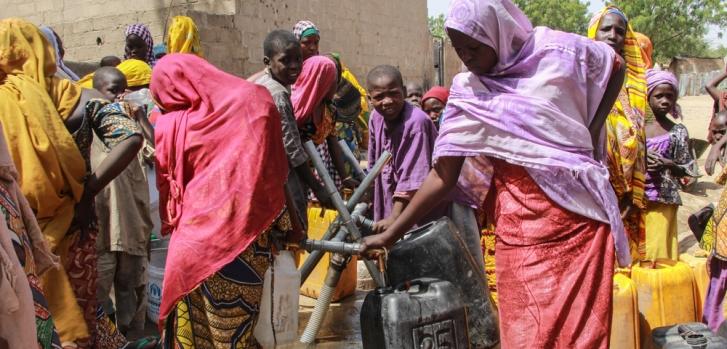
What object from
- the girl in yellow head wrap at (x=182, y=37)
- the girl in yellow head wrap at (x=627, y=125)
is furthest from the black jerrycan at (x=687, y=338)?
the girl in yellow head wrap at (x=182, y=37)

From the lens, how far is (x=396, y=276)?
11.8 feet

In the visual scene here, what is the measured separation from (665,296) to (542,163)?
189cm

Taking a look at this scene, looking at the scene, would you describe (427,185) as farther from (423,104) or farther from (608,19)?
(423,104)

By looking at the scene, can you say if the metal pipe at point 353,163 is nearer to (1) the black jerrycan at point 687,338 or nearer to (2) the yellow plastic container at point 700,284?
(2) the yellow plastic container at point 700,284

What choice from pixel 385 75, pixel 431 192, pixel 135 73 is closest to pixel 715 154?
pixel 385 75

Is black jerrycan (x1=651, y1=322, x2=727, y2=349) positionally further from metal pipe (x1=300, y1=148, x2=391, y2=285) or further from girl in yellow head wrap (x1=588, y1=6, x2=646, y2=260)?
metal pipe (x1=300, y1=148, x2=391, y2=285)

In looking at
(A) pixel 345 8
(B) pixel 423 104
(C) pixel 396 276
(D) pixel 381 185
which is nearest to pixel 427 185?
(C) pixel 396 276

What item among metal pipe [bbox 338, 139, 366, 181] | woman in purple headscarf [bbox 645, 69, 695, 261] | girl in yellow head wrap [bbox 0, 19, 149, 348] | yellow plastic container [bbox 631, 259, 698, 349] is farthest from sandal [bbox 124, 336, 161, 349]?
woman in purple headscarf [bbox 645, 69, 695, 261]

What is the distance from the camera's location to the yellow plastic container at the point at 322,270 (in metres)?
5.91

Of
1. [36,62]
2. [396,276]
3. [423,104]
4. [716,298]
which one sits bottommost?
[716,298]

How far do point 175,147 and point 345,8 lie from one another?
38.7ft

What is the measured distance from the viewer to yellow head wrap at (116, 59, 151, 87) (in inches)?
236

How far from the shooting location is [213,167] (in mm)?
3090

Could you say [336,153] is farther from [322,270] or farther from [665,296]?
[665,296]
